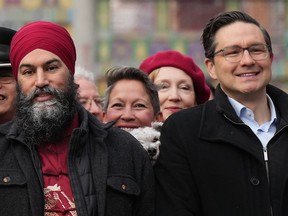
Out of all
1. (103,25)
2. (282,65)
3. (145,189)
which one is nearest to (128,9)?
(103,25)

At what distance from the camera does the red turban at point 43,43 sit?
4086 mm

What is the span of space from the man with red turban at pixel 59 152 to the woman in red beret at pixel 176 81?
1493mm

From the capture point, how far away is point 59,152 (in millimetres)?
4039

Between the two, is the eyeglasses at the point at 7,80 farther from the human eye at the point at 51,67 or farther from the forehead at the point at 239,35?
the forehead at the point at 239,35

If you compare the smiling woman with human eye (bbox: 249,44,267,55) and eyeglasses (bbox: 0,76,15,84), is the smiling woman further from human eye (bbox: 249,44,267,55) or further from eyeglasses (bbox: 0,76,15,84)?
human eye (bbox: 249,44,267,55)

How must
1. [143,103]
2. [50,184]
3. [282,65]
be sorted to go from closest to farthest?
1. [50,184]
2. [143,103]
3. [282,65]

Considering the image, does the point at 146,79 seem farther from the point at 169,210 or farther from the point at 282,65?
the point at 282,65

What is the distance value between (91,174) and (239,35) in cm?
102

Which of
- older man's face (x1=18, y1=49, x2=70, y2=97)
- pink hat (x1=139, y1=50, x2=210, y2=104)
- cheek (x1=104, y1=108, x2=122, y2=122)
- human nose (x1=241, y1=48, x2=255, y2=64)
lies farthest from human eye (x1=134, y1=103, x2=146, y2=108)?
human nose (x1=241, y1=48, x2=255, y2=64)

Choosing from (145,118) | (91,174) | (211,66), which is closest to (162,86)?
(145,118)

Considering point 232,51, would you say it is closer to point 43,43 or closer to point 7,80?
point 43,43

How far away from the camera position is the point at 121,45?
69.0 feet

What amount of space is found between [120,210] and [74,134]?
44 centimetres

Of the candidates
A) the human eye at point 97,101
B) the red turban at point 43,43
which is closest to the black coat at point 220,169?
the red turban at point 43,43
